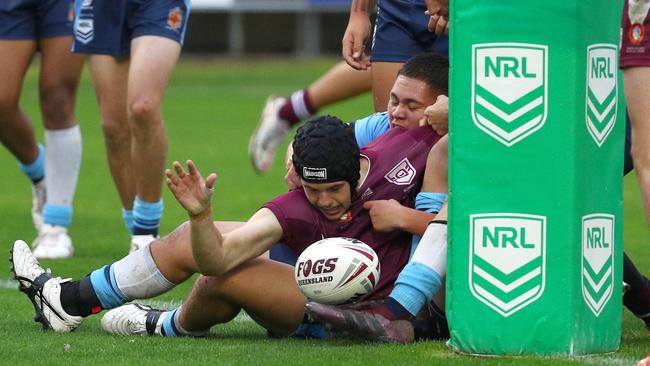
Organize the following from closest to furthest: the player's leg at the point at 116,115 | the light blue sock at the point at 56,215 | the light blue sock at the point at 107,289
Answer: the light blue sock at the point at 107,289 → the player's leg at the point at 116,115 → the light blue sock at the point at 56,215

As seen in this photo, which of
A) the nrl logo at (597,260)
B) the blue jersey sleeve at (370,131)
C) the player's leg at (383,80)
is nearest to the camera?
the nrl logo at (597,260)

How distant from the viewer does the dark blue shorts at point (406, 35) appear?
6379 millimetres

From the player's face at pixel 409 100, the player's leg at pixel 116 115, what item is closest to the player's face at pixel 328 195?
the player's face at pixel 409 100

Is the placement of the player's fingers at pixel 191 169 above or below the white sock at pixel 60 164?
above

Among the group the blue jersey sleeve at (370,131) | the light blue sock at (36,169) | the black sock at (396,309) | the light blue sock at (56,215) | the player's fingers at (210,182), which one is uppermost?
the blue jersey sleeve at (370,131)

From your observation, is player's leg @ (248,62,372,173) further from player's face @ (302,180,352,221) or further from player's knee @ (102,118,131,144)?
player's face @ (302,180,352,221)

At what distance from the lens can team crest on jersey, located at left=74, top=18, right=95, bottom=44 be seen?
7.21 m

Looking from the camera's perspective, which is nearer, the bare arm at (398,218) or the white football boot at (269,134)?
the bare arm at (398,218)

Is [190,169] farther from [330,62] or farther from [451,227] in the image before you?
[330,62]

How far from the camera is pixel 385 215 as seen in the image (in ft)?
15.9

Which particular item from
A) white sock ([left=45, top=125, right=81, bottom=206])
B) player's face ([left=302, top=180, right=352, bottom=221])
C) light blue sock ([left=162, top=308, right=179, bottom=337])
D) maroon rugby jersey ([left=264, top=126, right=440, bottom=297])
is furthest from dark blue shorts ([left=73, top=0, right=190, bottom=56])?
player's face ([left=302, top=180, right=352, bottom=221])

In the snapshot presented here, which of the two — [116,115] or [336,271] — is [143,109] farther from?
[336,271]

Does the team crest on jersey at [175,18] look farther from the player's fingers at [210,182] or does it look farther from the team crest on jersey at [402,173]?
the player's fingers at [210,182]

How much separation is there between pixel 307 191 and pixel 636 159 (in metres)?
1.17
